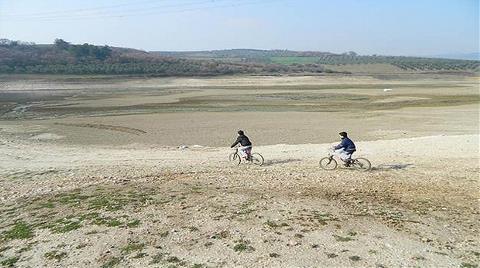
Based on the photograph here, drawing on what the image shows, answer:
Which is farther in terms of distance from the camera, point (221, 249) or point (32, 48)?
point (32, 48)

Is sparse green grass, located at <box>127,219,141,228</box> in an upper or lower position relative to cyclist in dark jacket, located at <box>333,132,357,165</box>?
lower

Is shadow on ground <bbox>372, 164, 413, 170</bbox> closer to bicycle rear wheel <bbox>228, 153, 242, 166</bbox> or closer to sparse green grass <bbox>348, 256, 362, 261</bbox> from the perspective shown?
bicycle rear wheel <bbox>228, 153, 242, 166</bbox>

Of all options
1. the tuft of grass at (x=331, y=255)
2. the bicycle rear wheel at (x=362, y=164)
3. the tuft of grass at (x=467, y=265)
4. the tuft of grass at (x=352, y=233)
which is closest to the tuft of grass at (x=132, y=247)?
the tuft of grass at (x=331, y=255)

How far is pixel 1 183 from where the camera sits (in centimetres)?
1731

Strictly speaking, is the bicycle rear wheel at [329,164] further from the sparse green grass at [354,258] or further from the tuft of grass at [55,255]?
the tuft of grass at [55,255]

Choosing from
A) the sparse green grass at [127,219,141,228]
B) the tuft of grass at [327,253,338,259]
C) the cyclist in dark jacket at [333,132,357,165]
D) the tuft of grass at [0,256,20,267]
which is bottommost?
the tuft of grass at [0,256,20,267]

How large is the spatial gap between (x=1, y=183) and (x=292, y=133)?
19.4 metres

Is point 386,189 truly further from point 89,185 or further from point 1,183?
point 1,183

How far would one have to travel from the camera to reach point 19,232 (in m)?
11.5

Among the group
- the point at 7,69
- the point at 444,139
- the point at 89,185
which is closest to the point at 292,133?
the point at 444,139

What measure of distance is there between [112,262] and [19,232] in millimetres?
3540

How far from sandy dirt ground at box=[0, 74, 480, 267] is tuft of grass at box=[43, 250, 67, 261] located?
0.02 meters

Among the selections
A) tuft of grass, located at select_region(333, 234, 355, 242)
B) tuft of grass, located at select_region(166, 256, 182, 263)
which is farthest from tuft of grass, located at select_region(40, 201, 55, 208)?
tuft of grass, located at select_region(333, 234, 355, 242)

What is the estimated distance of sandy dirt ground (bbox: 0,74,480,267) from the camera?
31.7ft
